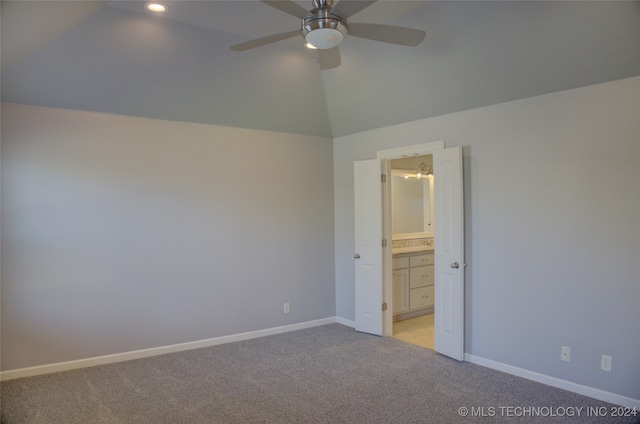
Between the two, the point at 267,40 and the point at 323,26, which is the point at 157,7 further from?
the point at 323,26

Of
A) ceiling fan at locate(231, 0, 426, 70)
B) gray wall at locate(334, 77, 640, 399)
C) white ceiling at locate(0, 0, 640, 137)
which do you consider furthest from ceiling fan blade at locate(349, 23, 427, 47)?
gray wall at locate(334, 77, 640, 399)

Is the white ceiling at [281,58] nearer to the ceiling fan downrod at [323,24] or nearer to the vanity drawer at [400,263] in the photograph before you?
the ceiling fan downrod at [323,24]

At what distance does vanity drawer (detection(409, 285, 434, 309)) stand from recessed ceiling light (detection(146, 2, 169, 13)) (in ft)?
14.3

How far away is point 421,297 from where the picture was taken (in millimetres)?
5680

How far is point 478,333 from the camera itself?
392 centimetres

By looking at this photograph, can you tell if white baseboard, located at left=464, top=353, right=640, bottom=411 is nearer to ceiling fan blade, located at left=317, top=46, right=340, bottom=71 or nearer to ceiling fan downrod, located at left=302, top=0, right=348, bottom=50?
ceiling fan blade, located at left=317, top=46, right=340, bottom=71

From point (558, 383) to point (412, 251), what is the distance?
97.5 inches

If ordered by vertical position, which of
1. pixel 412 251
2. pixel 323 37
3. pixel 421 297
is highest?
pixel 323 37

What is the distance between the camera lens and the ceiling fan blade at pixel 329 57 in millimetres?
2689

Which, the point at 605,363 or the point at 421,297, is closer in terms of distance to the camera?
the point at 605,363

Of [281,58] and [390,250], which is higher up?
[281,58]

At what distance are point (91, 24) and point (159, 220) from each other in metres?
1.91

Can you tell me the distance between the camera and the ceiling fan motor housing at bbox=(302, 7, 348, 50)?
2160 millimetres

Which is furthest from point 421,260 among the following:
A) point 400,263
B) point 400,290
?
point 400,290
